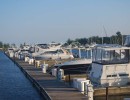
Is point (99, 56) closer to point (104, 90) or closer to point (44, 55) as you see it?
point (104, 90)

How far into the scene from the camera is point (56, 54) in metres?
59.3

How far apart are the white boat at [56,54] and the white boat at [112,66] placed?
102 feet

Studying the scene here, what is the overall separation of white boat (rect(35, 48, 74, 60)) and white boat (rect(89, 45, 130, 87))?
102ft

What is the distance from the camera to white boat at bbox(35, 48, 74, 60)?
191 ft

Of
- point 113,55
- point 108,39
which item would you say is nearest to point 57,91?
point 113,55

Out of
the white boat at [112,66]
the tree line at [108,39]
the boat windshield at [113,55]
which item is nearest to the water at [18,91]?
the white boat at [112,66]

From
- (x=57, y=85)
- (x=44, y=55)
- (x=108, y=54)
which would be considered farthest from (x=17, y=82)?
(x=44, y=55)

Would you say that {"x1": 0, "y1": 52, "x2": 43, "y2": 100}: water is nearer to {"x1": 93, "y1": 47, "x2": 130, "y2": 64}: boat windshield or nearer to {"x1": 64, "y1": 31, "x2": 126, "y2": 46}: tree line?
{"x1": 93, "y1": 47, "x2": 130, "y2": 64}: boat windshield

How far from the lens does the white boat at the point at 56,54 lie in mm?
58253

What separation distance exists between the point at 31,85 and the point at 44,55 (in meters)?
26.8

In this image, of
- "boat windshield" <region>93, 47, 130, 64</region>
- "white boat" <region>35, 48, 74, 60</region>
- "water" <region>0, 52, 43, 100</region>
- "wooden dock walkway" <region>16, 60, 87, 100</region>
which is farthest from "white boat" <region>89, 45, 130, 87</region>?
"white boat" <region>35, 48, 74, 60</region>

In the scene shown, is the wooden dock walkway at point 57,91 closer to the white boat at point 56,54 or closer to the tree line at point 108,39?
the tree line at point 108,39

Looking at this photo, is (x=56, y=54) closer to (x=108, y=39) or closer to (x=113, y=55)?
(x=108, y=39)

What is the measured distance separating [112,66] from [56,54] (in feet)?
110
